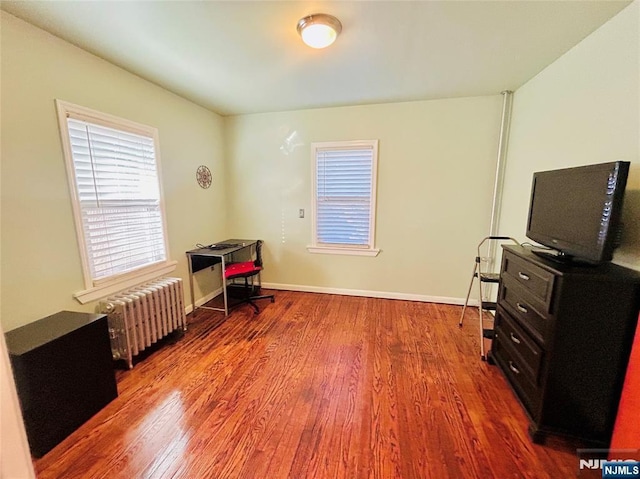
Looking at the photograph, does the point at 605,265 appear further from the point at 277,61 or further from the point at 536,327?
the point at 277,61

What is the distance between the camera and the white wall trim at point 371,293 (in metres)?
3.53

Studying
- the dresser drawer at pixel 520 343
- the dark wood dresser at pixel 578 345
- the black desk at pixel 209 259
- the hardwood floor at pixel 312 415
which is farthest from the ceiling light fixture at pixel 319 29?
the hardwood floor at pixel 312 415

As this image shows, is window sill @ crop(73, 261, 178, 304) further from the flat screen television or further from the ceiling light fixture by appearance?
the flat screen television

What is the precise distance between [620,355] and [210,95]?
3.92 m

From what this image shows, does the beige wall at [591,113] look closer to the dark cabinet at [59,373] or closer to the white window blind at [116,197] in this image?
the dark cabinet at [59,373]

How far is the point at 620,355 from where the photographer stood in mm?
1395

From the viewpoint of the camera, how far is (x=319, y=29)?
174cm

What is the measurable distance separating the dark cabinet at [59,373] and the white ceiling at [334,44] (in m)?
1.95

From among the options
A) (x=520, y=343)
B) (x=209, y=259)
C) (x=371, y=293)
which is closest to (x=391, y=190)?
(x=371, y=293)

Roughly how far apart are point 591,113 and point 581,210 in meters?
0.80

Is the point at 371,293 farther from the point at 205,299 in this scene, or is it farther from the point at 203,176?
the point at 203,176

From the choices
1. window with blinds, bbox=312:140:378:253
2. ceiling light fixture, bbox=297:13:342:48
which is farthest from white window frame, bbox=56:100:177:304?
window with blinds, bbox=312:140:378:253

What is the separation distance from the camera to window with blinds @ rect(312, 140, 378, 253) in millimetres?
3521

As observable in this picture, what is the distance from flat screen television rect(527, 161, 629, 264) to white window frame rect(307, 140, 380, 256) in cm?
176
